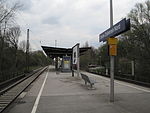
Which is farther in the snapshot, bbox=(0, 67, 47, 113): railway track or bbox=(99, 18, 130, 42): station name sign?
bbox=(0, 67, 47, 113): railway track

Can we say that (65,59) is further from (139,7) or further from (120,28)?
(120,28)

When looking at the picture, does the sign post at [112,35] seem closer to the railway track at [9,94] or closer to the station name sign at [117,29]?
the station name sign at [117,29]

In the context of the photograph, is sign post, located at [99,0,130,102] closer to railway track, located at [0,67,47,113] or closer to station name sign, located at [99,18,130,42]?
station name sign, located at [99,18,130,42]

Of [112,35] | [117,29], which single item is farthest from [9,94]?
[117,29]

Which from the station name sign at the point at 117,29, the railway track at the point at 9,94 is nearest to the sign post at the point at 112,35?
the station name sign at the point at 117,29

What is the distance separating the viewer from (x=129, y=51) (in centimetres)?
2930

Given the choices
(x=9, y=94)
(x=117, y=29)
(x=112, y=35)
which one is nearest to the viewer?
(x=117, y=29)

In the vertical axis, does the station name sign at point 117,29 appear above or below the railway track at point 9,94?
above

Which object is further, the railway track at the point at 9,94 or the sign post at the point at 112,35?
the railway track at the point at 9,94

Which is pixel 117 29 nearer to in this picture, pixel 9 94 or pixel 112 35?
pixel 112 35

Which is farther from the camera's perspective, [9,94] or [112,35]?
[9,94]

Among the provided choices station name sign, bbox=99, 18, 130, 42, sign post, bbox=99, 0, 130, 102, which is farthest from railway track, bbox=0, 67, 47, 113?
station name sign, bbox=99, 18, 130, 42

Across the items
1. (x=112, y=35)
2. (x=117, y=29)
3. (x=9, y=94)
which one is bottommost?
(x=9, y=94)

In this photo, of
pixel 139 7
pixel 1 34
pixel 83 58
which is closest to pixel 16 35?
pixel 83 58
